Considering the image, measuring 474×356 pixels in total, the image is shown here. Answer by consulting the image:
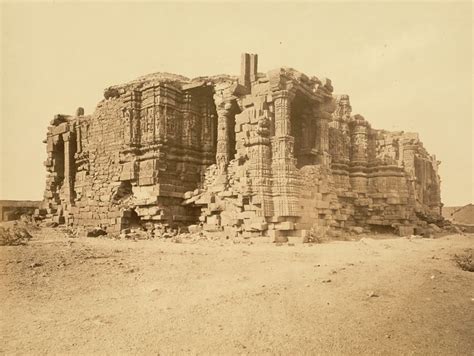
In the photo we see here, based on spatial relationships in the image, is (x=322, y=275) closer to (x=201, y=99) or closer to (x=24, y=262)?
(x=24, y=262)

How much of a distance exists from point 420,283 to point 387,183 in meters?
14.2

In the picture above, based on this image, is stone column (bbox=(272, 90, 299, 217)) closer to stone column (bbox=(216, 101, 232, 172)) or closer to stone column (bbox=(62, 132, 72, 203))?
stone column (bbox=(216, 101, 232, 172))

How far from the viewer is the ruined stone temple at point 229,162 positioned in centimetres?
1466

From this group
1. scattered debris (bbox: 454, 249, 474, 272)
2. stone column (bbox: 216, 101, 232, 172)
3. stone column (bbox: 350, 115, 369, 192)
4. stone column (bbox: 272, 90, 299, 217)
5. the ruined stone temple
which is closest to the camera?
scattered debris (bbox: 454, 249, 474, 272)

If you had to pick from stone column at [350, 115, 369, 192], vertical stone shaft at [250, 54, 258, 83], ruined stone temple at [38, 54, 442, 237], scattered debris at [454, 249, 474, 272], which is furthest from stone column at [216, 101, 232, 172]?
scattered debris at [454, 249, 474, 272]

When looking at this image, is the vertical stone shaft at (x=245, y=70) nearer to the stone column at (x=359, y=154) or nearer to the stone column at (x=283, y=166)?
the stone column at (x=283, y=166)

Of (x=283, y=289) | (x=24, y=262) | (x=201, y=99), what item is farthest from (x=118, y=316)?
(x=201, y=99)

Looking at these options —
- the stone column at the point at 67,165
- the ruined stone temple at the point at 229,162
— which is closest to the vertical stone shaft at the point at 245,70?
the ruined stone temple at the point at 229,162

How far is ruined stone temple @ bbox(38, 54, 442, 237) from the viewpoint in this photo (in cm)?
1466

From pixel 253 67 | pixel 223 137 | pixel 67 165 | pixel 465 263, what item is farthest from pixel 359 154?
pixel 67 165

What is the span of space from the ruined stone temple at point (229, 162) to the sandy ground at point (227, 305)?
5888 millimetres

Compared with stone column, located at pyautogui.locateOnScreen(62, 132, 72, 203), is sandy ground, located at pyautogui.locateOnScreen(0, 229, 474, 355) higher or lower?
lower

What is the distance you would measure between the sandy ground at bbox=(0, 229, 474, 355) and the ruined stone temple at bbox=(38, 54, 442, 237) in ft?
19.3

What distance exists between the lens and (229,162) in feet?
54.6
